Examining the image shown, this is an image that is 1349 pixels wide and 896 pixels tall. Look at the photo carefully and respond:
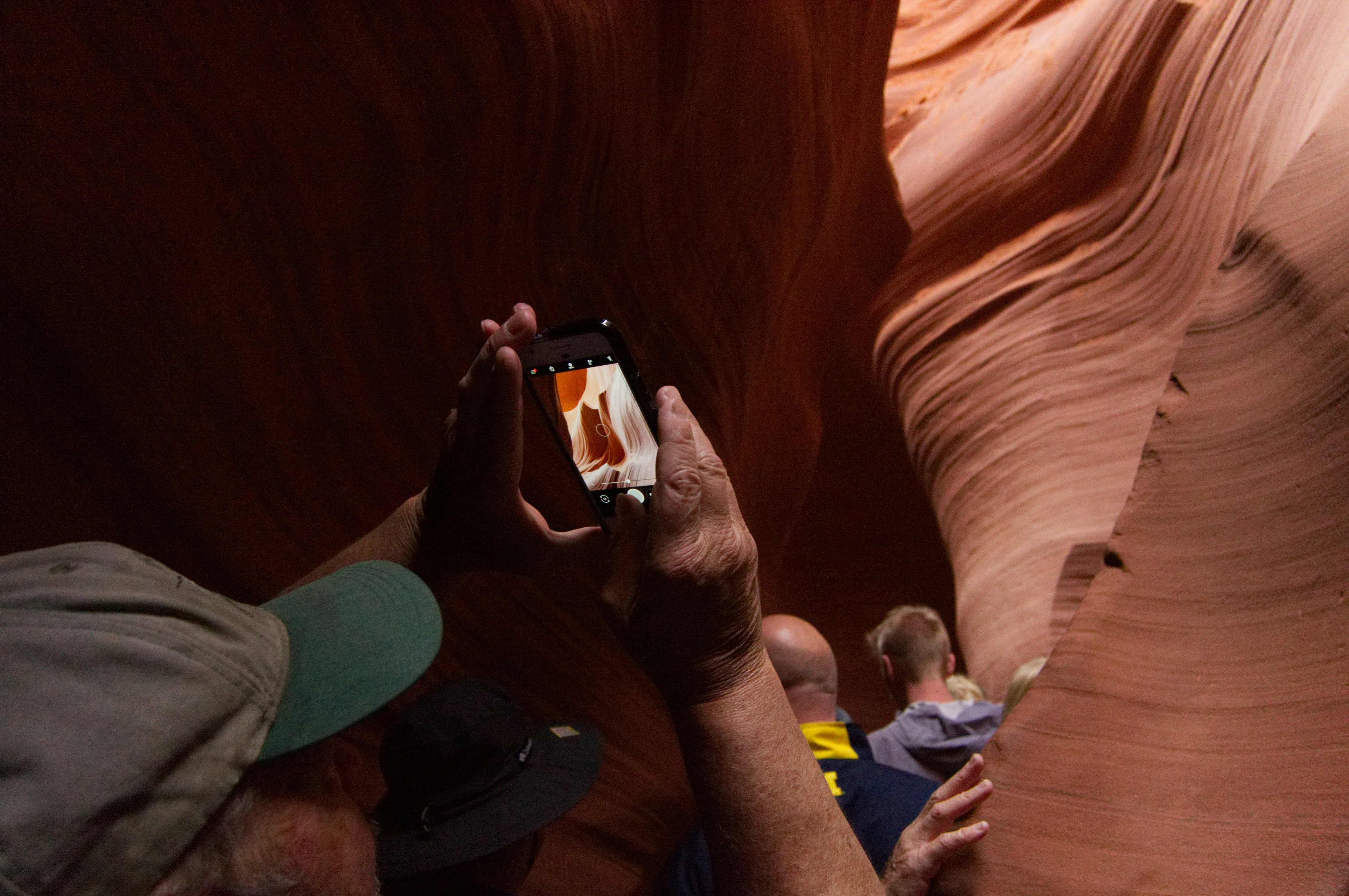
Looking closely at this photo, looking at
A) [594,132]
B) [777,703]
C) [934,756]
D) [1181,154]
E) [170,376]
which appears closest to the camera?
[777,703]

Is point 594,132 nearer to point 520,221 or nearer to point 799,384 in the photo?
point 520,221

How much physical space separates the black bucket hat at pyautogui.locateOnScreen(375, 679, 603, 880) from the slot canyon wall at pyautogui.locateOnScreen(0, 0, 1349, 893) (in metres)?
0.50

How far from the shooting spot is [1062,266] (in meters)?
2.47

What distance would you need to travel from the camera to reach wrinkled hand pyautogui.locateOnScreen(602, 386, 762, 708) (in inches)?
28.9

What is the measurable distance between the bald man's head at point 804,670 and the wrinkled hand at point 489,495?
2.09 feet

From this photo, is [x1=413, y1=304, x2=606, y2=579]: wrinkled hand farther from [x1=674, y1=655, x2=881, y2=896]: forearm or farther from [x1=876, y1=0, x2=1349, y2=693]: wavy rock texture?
[x1=876, y1=0, x2=1349, y2=693]: wavy rock texture

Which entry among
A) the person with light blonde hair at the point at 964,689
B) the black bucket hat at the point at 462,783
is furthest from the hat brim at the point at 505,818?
the person with light blonde hair at the point at 964,689

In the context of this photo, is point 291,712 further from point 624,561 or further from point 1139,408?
point 1139,408

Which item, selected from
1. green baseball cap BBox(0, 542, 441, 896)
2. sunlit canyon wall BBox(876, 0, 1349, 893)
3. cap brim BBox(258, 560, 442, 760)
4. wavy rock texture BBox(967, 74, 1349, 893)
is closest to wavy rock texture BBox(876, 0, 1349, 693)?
sunlit canyon wall BBox(876, 0, 1349, 893)

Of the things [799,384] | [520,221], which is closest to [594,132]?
[520,221]

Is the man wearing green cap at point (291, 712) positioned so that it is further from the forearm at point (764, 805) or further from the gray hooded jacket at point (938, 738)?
the gray hooded jacket at point (938, 738)

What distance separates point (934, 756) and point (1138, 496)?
993 millimetres

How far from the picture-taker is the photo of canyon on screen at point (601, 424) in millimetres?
953

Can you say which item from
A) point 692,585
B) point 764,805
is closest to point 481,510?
point 692,585
